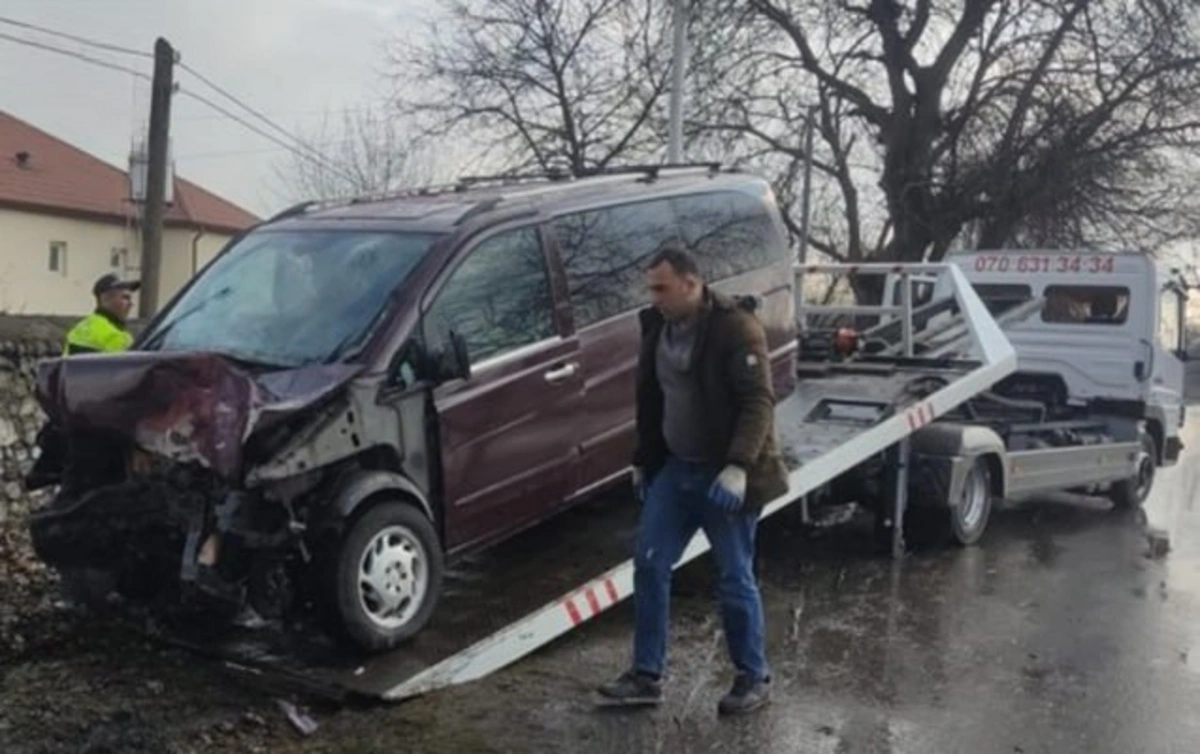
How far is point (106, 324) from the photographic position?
25.7ft

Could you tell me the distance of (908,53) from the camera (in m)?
26.1

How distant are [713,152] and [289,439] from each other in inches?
866

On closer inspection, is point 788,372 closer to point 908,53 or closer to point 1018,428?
point 1018,428

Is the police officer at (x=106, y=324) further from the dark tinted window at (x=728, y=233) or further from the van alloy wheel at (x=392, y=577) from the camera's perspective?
the dark tinted window at (x=728, y=233)

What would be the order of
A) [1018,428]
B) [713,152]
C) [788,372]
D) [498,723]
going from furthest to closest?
[713,152] < [1018,428] < [788,372] < [498,723]

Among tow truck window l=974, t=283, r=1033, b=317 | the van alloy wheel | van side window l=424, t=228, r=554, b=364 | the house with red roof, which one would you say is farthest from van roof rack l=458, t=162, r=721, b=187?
the house with red roof

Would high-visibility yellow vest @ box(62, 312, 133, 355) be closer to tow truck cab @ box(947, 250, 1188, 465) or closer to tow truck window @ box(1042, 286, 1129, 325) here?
tow truck cab @ box(947, 250, 1188, 465)

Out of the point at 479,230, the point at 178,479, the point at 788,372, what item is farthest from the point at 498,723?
the point at 788,372

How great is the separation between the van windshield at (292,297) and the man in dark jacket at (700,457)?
4.38ft

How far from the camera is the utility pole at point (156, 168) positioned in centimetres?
1808

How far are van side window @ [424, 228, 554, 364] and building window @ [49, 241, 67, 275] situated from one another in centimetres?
3968

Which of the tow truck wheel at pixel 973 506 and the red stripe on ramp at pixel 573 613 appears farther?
the tow truck wheel at pixel 973 506

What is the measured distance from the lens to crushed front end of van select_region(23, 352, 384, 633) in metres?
5.14

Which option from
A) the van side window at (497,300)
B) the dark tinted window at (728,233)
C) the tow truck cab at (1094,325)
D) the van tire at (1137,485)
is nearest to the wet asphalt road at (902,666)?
the van side window at (497,300)
